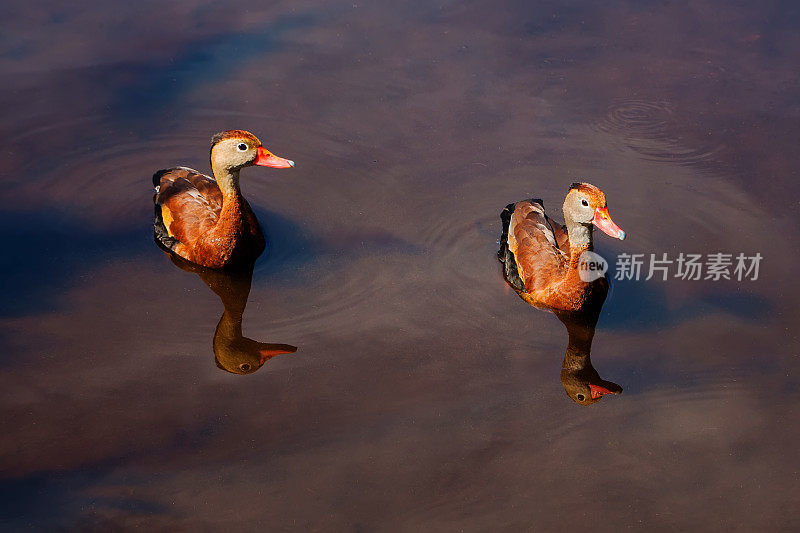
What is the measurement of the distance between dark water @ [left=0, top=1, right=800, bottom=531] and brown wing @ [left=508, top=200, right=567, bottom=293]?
281mm

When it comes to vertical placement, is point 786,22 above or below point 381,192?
above

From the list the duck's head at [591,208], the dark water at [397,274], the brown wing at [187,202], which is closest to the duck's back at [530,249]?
the dark water at [397,274]

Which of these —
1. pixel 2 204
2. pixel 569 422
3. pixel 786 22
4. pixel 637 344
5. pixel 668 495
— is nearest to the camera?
pixel 668 495

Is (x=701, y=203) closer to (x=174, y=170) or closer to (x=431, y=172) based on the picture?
(x=431, y=172)

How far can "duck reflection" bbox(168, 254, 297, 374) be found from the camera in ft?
24.9

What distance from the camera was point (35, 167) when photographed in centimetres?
969

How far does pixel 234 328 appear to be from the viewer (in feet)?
26.0

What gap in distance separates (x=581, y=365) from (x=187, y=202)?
13.3ft

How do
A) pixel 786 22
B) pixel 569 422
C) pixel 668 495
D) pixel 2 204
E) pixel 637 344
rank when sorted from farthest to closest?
pixel 786 22 → pixel 2 204 → pixel 637 344 → pixel 569 422 → pixel 668 495

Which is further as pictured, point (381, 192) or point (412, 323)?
point (381, 192)

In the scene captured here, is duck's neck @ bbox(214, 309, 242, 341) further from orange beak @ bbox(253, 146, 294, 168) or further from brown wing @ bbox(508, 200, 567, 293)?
brown wing @ bbox(508, 200, 567, 293)

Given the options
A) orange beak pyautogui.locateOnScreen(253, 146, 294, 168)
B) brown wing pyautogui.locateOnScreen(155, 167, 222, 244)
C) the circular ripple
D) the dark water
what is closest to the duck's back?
the dark water

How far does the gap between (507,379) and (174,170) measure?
4.14 metres

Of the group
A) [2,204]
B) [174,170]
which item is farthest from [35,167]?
[174,170]
